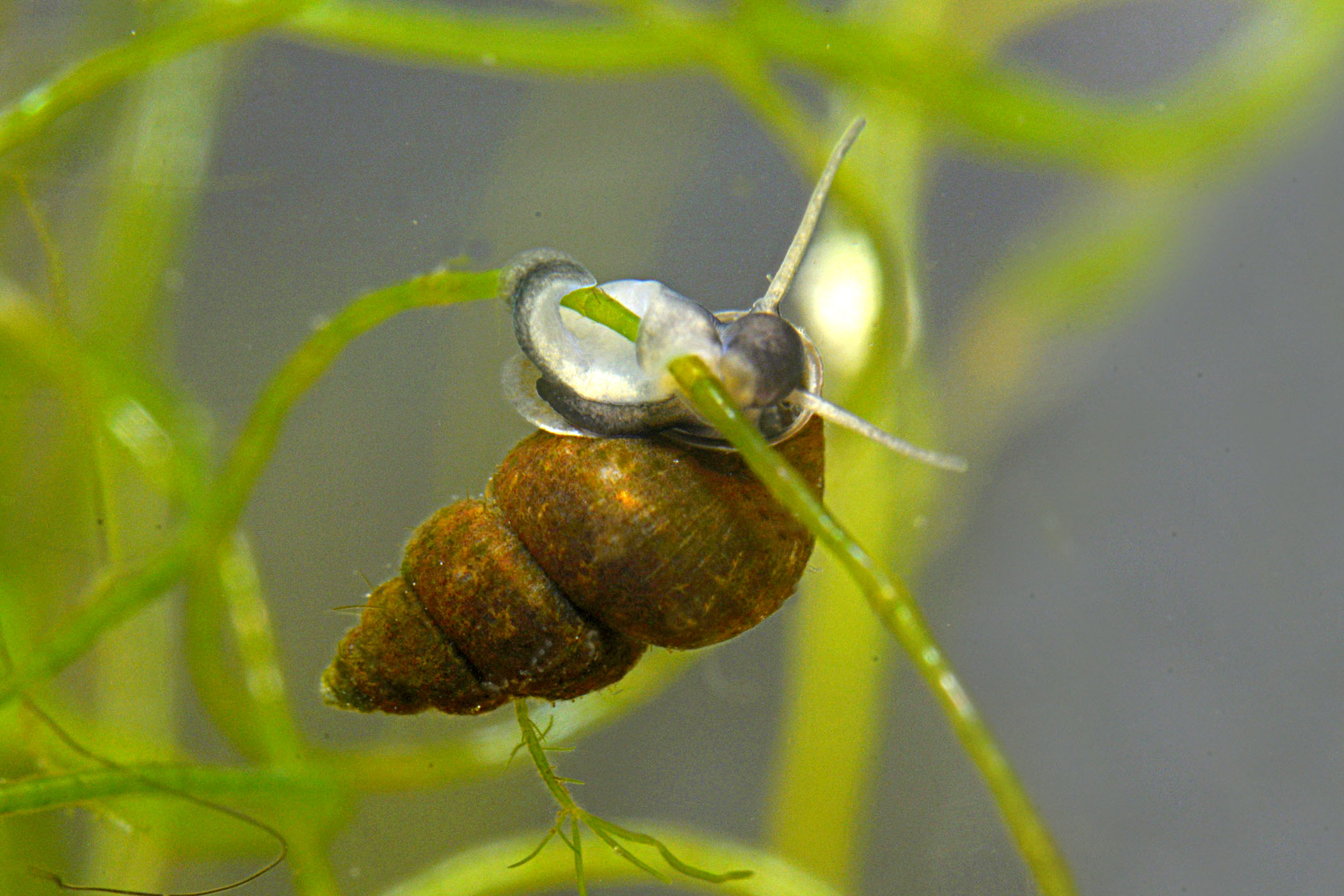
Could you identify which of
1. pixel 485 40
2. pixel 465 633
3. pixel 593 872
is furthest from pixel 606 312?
pixel 593 872

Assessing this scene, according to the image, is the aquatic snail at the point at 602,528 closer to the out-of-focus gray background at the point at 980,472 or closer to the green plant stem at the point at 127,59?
the out-of-focus gray background at the point at 980,472

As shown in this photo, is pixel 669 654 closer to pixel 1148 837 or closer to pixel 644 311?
pixel 644 311

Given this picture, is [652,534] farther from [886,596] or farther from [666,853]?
[666,853]

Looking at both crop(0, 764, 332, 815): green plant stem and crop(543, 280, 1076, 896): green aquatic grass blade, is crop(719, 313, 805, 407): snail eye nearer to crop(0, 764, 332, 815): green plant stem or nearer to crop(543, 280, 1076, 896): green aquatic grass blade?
crop(543, 280, 1076, 896): green aquatic grass blade

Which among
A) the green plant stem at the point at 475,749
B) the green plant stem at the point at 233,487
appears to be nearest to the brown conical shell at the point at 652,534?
the green plant stem at the point at 233,487

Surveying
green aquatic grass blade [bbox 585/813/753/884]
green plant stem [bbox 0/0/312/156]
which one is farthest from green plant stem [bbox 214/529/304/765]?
green plant stem [bbox 0/0/312/156]

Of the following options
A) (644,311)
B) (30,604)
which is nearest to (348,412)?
(30,604)
